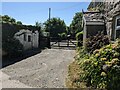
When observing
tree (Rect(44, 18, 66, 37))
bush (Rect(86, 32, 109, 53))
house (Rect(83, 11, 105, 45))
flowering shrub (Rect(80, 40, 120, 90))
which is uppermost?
tree (Rect(44, 18, 66, 37))

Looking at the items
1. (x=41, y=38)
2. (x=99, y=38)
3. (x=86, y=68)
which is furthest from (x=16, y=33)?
(x=86, y=68)

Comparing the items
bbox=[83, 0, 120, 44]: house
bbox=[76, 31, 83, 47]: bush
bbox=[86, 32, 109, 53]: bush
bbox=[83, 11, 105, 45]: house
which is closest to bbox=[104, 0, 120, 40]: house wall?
bbox=[83, 0, 120, 44]: house

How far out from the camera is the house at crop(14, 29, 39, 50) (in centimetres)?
1812

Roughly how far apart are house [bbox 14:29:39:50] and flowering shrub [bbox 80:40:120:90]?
37.5 feet

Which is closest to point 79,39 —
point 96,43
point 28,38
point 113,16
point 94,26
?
point 28,38

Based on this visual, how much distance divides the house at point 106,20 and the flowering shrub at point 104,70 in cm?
292

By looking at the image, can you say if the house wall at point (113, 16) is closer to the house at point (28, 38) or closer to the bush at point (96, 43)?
the bush at point (96, 43)

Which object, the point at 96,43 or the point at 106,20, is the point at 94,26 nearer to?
the point at 106,20

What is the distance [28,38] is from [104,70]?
1552 centimetres

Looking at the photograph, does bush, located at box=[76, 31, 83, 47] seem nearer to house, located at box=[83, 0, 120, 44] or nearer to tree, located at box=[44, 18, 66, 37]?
house, located at box=[83, 0, 120, 44]

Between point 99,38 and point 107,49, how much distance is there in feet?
9.41

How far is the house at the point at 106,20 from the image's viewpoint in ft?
31.2

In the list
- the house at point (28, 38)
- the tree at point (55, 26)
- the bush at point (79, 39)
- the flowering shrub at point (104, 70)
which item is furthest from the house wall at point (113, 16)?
the tree at point (55, 26)

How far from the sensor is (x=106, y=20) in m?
11.4
